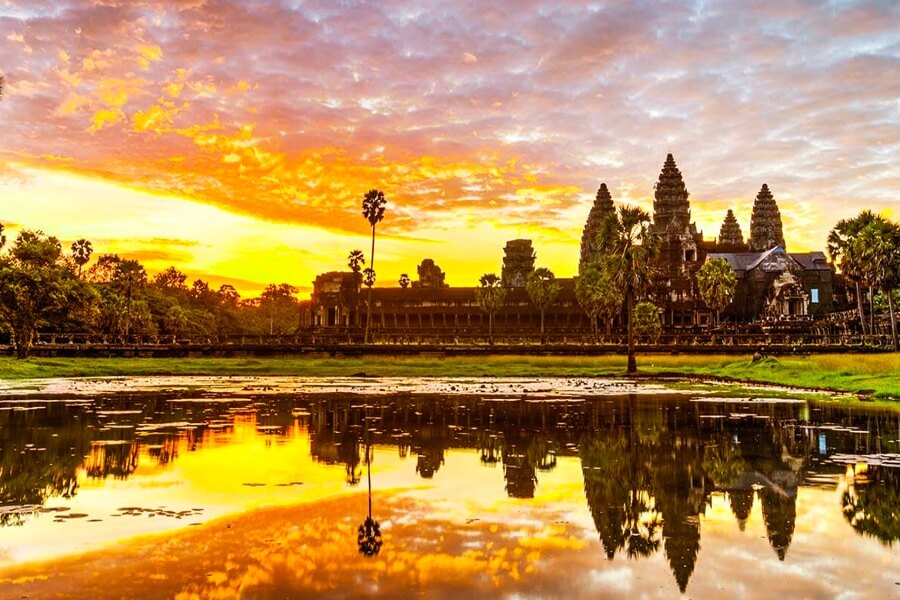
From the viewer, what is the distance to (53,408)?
20.7 metres

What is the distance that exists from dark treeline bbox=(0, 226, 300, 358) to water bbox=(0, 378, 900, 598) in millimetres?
40912

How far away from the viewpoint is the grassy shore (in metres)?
34.8

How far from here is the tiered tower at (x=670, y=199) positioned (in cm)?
12381

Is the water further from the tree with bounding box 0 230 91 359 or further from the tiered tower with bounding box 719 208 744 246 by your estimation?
the tiered tower with bounding box 719 208 744 246

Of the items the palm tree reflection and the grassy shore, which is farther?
the grassy shore

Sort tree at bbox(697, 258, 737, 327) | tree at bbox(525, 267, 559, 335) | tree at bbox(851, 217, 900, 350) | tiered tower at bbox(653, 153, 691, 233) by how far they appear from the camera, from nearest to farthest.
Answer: tree at bbox(851, 217, 900, 350)
tree at bbox(697, 258, 737, 327)
tree at bbox(525, 267, 559, 335)
tiered tower at bbox(653, 153, 691, 233)

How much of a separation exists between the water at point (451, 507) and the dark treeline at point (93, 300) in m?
40.9

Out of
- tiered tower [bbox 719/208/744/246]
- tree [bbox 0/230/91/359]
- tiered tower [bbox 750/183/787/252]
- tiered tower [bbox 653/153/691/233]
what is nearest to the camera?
tree [bbox 0/230/91/359]

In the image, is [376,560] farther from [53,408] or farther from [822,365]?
[822,365]

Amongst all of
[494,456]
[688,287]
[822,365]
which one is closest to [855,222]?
[822,365]

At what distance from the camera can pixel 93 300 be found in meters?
63.3

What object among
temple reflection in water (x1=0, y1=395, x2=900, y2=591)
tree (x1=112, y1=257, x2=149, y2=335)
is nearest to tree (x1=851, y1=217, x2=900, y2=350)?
temple reflection in water (x1=0, y1=395, x2=900, y2=591)

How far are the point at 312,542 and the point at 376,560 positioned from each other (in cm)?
87

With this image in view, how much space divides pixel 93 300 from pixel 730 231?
121029 mm
